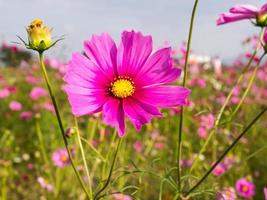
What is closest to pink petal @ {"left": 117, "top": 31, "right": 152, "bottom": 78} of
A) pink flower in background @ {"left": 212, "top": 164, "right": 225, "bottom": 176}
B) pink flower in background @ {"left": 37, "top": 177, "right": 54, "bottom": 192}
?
pink flower in background @ {"left": 212, "top": 164, "right": 225, "bottom": 176}

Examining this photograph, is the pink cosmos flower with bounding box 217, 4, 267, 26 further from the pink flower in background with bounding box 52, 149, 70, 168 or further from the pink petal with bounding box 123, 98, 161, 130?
the pink flower in background with bounding box 52, 149, 70, 168

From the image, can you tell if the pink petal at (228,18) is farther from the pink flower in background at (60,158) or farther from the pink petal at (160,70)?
the pink flower in background at (60,158)

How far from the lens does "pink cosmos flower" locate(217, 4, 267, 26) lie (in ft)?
2.76

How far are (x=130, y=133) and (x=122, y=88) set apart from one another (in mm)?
2845

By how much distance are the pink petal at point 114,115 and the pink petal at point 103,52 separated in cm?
7

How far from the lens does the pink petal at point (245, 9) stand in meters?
0.84

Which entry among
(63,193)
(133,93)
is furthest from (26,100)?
(133,93)

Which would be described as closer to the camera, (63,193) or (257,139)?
(63,193)

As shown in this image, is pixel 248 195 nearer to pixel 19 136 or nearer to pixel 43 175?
pixel 43 175

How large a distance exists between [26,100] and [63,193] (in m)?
1.88

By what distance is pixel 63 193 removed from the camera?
261cm

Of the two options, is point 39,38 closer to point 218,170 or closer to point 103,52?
point 103,52

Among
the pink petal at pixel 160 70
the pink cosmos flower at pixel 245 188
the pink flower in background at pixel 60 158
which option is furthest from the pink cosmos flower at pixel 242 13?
the pink flower in background at pixel 60 158

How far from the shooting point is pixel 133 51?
83 centimetres
